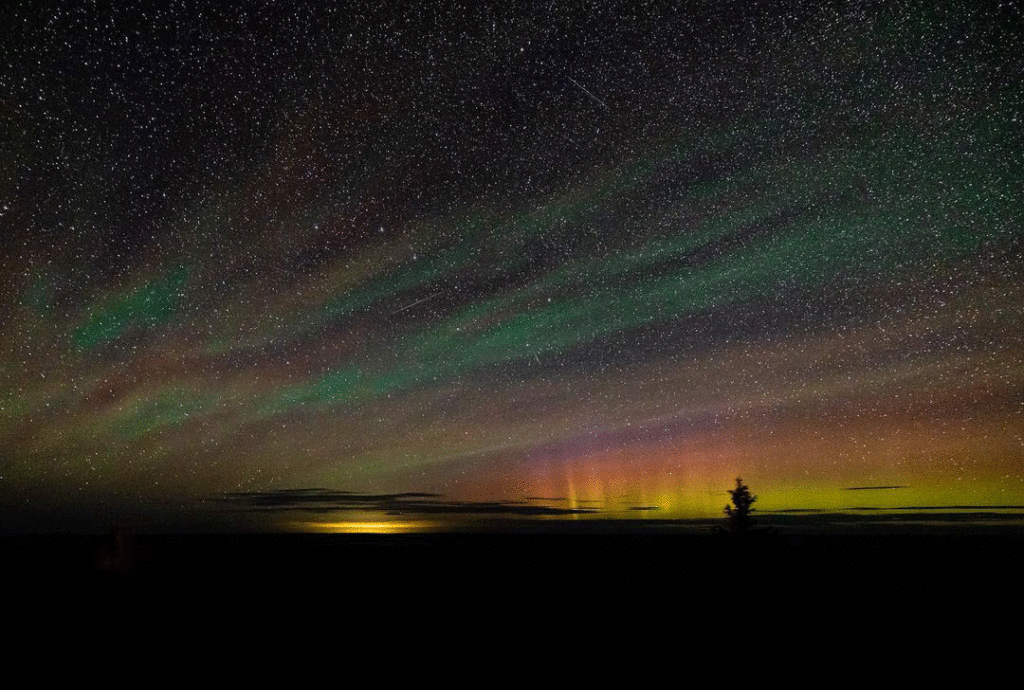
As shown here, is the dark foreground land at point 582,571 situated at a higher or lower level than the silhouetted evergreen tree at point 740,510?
lower

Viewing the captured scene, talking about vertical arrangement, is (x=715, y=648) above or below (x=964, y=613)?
above

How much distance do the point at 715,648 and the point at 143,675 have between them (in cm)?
1993

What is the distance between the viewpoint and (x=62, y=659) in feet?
54.7

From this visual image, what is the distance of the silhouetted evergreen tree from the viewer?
75.4 ft

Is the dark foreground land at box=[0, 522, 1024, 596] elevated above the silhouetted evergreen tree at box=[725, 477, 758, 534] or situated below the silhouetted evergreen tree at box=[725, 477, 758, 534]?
below

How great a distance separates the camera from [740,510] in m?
23.1

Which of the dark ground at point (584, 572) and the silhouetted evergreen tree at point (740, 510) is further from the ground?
the silhouetted evergreen tree at point (740, 510)

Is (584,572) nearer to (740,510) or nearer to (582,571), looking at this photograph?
(582,571)

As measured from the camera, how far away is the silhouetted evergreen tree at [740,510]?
22969 millimetres

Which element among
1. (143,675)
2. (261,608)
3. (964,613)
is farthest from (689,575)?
(143,675)

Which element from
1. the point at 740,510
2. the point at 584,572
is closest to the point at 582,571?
the point at 584,572

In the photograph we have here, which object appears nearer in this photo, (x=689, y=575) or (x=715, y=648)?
(x=715, y=648)

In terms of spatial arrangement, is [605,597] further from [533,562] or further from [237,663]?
[533,562]

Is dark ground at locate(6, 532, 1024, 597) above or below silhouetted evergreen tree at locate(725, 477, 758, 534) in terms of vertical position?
below
